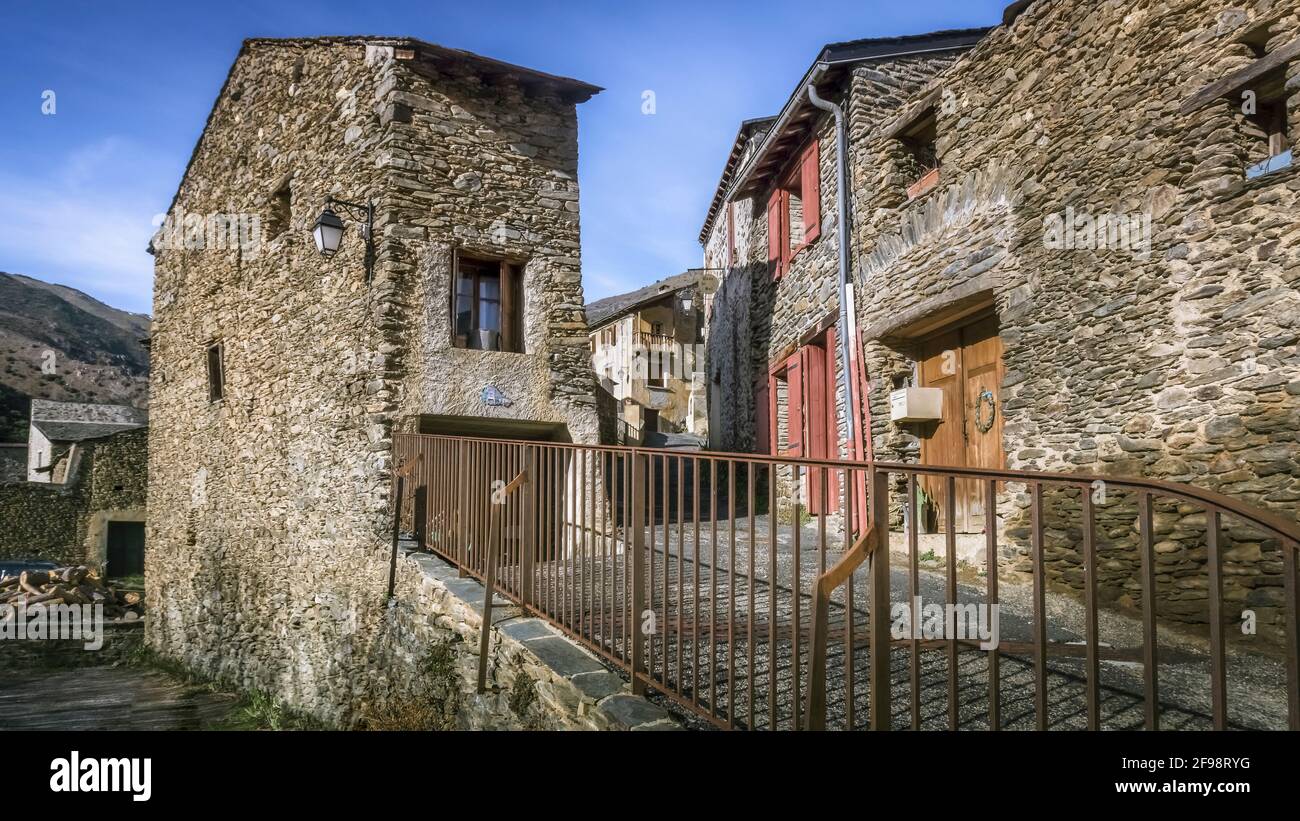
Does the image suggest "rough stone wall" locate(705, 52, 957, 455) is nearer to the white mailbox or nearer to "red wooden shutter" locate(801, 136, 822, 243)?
"red wooden shutter" locate(801, 136, 822, 243)

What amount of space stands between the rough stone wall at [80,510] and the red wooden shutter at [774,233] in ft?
60.2

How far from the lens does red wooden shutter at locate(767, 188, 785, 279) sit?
11.3 metres

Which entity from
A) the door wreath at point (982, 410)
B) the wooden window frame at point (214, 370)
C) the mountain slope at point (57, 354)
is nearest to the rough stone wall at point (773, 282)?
the door wreath at point (982, 410)

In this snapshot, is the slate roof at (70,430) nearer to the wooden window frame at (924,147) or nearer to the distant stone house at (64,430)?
the distant stone house at (64,430)

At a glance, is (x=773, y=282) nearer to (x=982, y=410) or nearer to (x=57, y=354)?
(x=982, y=410)

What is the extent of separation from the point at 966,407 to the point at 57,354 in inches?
2022

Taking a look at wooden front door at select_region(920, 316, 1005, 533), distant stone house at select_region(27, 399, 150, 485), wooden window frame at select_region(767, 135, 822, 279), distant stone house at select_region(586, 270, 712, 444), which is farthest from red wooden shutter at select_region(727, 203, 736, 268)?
distant stone house at select_region(27, 399, 150, 485)

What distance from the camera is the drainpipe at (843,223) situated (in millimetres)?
8453

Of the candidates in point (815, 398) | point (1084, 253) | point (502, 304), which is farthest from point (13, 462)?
point (1084, 253)

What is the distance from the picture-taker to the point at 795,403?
408 inches

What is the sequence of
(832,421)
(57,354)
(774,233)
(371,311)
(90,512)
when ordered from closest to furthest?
1. (371,311)
2. (832,421)
3. (774,233)
4. (90,512)
5. (57,354)

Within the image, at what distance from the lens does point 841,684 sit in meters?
3.22

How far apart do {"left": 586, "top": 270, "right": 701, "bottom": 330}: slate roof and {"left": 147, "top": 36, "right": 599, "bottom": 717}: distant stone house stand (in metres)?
17.0
